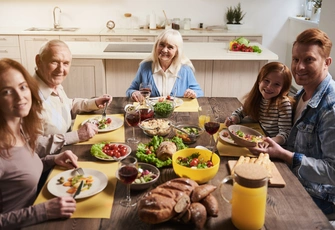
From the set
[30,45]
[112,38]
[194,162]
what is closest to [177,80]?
[194,162]

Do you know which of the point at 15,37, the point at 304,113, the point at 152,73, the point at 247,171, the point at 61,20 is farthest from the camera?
the point at 61,20

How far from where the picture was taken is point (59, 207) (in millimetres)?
1323

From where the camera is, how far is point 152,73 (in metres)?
3.04

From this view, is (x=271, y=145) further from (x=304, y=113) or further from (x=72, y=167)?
(x=72, y=167)

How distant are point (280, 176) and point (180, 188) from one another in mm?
522

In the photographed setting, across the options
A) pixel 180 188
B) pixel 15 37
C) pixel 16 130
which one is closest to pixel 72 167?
pixel 16 130

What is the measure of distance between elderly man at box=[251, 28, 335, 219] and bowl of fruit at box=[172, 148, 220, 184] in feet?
1.05

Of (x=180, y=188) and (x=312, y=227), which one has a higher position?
(x=180, y=188)

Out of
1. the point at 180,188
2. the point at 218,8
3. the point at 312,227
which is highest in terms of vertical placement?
the point at 218,8

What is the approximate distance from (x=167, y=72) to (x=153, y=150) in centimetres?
135

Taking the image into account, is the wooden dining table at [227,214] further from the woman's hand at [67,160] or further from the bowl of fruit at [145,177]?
the woman's hand at [67,160]

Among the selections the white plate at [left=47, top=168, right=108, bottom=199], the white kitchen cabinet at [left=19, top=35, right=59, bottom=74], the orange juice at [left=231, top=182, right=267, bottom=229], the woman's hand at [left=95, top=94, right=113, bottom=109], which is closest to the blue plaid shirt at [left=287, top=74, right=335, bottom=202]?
the orange juice at [left=231, top=182, right=267, bottom=229]

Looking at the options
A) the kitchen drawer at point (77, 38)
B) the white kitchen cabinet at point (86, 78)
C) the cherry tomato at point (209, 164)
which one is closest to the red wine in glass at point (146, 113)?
the cherry tomato at point (209, 164)

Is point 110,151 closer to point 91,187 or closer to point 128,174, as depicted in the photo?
point 91,187
